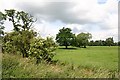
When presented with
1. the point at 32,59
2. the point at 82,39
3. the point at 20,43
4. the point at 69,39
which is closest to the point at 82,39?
the point at 82,39

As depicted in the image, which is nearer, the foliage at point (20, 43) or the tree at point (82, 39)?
the foliage at point (20, 43)

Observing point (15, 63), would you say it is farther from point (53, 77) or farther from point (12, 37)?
point (12, 37)

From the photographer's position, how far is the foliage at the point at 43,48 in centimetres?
1630

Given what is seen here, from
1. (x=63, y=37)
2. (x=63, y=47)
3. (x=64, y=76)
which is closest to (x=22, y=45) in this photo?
(x=64, y=76)

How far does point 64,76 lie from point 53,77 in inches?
19.2

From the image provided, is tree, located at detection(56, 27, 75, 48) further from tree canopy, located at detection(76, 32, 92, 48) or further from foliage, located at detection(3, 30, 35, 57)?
foliage, located at detection(3, 30, 35, 57)

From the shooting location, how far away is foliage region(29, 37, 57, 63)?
642 inches

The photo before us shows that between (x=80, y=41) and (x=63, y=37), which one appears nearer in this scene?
(x=63, y=37)

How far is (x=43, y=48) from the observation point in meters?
16.5

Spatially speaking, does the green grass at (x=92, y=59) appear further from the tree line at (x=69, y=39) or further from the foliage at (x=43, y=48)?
the tree line at (x=69, y=39)

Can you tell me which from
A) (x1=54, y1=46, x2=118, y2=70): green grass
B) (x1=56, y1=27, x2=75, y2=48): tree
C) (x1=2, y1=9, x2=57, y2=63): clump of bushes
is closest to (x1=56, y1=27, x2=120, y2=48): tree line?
(x1=56, y1=27, x2=75, y2=48): tree

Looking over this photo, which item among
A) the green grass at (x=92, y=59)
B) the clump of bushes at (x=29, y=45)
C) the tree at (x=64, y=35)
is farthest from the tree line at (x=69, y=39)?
the clump of bushes at (x=29, y=45)

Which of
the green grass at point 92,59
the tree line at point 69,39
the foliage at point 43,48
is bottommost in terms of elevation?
the green grass at point 92,59

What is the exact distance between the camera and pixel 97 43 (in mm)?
60688
